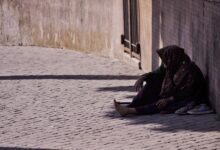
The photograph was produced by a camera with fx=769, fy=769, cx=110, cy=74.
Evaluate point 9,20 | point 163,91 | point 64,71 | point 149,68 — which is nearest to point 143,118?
point 163,91

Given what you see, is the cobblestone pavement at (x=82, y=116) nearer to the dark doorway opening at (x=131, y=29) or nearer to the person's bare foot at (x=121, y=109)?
the person's bare foot at (x=121, y=109)

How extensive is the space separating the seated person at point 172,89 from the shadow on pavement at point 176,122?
140mm

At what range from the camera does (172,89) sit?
432 inches

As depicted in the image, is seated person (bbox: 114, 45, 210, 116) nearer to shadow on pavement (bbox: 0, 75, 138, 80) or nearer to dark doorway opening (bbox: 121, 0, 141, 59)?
shadow on pavement (bbox: 0, 75, 138, 80)

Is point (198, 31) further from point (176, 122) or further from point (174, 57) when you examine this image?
point (176, 122)

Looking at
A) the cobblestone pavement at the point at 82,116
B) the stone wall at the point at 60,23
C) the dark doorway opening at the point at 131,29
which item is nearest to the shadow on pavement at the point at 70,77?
the cobblestone pavement at the point at 82,116

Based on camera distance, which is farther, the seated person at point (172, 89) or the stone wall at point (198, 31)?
the seated person at point (172, 89)

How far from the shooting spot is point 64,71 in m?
16.5

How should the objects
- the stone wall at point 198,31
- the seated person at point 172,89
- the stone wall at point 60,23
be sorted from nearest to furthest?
the stone wall at point 198,31
the seated person at point 172,89
the stone wall at point 60,23

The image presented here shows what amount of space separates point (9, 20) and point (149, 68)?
8.06m

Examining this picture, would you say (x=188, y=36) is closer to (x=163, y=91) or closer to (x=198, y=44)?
(x=198, y=44)

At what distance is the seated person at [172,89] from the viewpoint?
10.9 metres

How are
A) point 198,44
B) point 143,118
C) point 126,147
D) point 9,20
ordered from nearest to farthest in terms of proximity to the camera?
point 126,147, point 143,118, point 198,44, point 9,20

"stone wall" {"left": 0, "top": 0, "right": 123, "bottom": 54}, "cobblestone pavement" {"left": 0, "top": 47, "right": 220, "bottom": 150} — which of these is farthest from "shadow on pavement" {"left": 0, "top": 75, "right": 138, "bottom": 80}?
"stone wall" {"left": 0, "top": 0, "right": 123, "bottom": 54}
